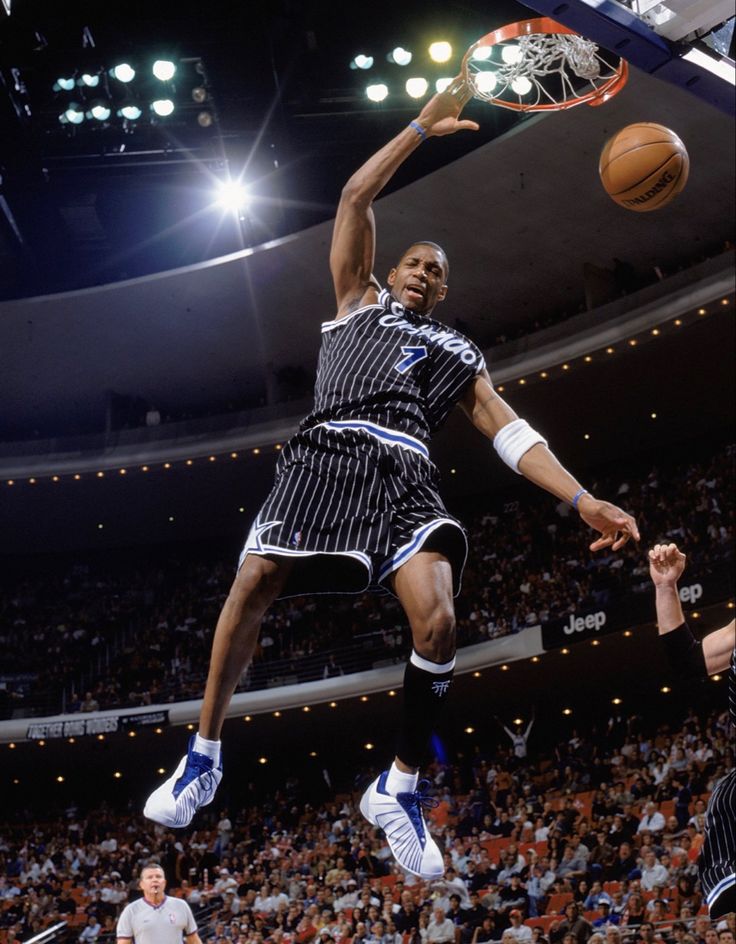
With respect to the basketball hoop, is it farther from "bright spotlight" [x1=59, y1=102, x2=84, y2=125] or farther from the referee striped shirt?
"bright spotlight" [x1=59, y1=102, x2=84, y2=125]

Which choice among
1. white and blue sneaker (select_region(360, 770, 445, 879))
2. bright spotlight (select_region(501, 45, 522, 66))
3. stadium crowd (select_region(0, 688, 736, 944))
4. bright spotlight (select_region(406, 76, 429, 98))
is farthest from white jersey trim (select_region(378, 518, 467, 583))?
bright spotlight (select_region(406, 76, 429, 98))

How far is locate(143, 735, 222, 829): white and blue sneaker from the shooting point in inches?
135

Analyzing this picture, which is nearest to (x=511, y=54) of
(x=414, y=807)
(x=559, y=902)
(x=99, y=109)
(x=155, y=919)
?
(x=414, y=807)

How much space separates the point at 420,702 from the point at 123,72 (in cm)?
1533

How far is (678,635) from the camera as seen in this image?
4090 millimetres

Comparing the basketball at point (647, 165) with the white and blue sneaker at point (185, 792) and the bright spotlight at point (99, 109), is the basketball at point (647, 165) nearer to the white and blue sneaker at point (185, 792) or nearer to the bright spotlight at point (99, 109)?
the white and blue sneaker at point (185, 792)

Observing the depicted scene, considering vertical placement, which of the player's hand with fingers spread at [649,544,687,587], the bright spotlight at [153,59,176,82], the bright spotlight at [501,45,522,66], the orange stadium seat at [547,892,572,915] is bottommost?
the orange stadium seat at [547,892,572,915]

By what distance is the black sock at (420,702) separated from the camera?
354 centimetres

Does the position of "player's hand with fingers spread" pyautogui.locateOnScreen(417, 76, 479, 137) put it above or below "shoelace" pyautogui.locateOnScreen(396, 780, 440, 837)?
above

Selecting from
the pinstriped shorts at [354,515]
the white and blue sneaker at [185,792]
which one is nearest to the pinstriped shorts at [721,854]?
the pinstriped shorts at [354,515]

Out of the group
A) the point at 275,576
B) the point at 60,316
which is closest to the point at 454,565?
the point at 275,576

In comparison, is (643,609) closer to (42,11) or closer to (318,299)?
(318,299)

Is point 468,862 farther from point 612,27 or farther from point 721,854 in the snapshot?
point 612,27

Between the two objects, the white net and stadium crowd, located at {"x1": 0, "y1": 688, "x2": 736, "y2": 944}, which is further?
stadium crowd, located at {"x1": 0, "y1": 688, "x2": 736, "y2": 944}
